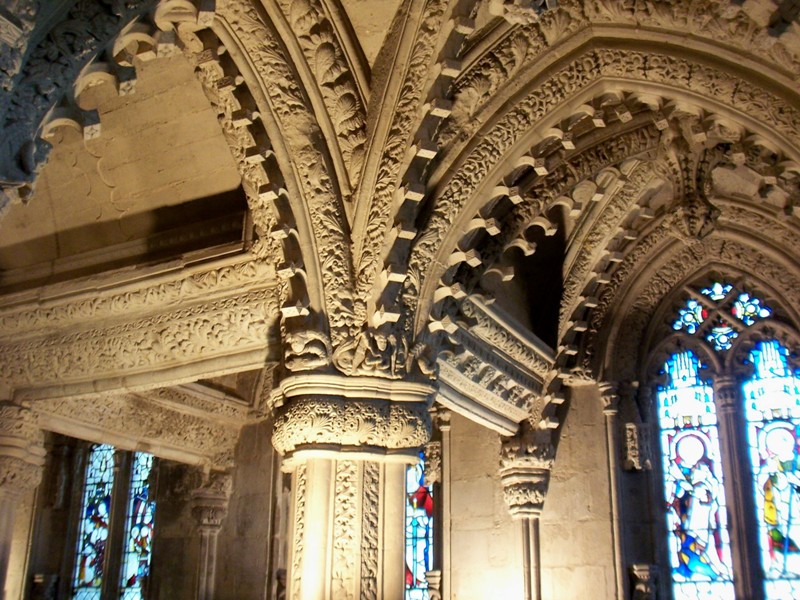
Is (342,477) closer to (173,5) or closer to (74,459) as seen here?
(173,5)

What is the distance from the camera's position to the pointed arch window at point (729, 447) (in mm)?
8234

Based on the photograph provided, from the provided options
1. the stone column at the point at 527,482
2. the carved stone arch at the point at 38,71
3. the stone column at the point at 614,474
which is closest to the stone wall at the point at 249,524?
the stone column at the point at 527,482

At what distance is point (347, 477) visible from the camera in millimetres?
6086

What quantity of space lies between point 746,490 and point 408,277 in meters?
3.72

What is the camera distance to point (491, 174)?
6570 mm

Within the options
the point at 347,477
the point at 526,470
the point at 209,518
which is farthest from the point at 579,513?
the point at 209,518

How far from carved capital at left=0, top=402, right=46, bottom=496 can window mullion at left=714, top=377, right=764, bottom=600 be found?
216 inches

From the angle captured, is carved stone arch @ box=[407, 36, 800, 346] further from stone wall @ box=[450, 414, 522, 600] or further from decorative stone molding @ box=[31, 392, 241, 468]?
decorative stone molding @ box=[31, 392, 241, 468]

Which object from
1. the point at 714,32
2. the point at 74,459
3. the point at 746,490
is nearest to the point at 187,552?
the point at 74,459

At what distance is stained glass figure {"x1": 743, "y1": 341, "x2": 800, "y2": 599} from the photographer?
8141mm

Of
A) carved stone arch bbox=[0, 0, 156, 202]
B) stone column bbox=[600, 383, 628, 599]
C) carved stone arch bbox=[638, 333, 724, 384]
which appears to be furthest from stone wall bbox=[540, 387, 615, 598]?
carved stone arch bbox=[0, 0, 156, 202]

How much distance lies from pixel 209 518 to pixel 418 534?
1.94m

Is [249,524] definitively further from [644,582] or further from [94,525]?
[644,582]

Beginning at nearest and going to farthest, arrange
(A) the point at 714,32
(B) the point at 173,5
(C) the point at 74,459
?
(B) the point at 173,5 < (A) the point at 714,32 < (C) the point at 74,459
